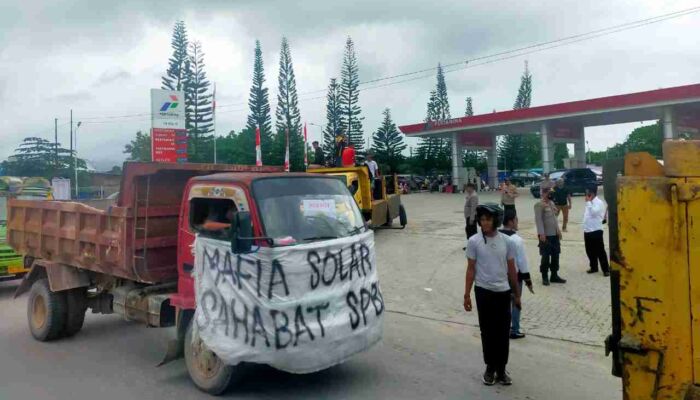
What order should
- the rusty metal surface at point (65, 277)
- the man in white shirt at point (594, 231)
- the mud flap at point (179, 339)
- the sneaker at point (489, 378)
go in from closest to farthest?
1. the sneaker at point (489, 378)
2. the mud flap at point (179, 339)
3. the rusty metal surface at point (65, 277)
4. the man in white shirt at point (594, 231)

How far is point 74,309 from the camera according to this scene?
7215 millimetres

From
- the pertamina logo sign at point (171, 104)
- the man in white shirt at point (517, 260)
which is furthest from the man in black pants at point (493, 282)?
the pertamina logo sign at point (171, 104)

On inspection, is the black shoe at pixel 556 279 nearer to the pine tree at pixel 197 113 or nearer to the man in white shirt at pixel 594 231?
the man in white shirt at pixel 594 231

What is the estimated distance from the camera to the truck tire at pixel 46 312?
7023mm

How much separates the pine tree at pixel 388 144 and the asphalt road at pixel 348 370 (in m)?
41.5

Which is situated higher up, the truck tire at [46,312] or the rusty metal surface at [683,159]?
the rusty metal surface at [683,159]

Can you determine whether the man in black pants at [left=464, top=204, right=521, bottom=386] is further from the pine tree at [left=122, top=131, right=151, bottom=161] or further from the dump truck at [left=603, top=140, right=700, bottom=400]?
the pine tree at [left=122, top=131, right=151, bottom=161]

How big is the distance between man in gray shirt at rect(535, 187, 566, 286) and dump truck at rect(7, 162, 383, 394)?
16.4 ft

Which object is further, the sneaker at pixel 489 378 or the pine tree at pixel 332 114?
the pine tree at pixel 332 114

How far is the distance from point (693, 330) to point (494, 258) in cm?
233

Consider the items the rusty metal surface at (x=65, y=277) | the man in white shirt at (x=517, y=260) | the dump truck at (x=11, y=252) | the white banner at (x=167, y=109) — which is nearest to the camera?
the man in white shirt at (x=517, y=260)

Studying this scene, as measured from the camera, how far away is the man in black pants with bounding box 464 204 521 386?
5090mm

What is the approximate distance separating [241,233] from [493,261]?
7.58ft

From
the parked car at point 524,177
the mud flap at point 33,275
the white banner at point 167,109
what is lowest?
the mud flap at point 33,275
